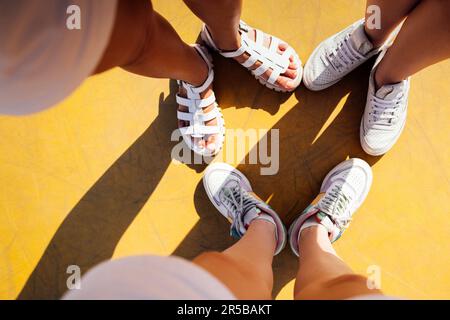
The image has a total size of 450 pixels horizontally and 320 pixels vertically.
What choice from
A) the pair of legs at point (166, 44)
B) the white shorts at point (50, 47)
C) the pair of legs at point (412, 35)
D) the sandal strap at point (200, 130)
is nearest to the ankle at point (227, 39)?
the pair of legs at point (166, 44)

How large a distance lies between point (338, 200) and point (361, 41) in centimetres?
49

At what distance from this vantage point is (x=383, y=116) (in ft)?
3.32

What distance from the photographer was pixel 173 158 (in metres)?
1.16

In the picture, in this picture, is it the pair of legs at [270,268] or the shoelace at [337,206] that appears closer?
the pair of legs at [270,268]

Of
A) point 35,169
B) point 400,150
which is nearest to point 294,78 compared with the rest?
point 400,150

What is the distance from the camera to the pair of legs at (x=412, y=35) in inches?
26.2

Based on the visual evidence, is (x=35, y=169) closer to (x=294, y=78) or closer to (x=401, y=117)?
(x=294, y=78)

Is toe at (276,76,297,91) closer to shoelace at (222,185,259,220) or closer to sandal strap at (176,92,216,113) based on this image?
sandal strap at (176,92,216,113)

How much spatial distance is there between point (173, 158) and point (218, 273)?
701mm

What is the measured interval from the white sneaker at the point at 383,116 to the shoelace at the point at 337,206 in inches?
7.0

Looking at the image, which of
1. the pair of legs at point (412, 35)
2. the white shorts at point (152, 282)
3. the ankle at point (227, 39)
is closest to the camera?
the white shorts at point (152, 282)

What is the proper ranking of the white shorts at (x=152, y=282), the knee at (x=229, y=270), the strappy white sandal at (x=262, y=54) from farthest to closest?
the strappy white sandal at (x=262, y=54)
the knee at (x=229, y=270)
the white shorts at (x=152, y=282)

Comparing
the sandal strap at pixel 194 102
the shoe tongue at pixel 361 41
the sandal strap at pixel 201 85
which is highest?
the shoe tongue at pixel 361 41

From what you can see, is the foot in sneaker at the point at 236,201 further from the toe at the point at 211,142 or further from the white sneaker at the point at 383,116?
the white sneaker at the point at 383,116
